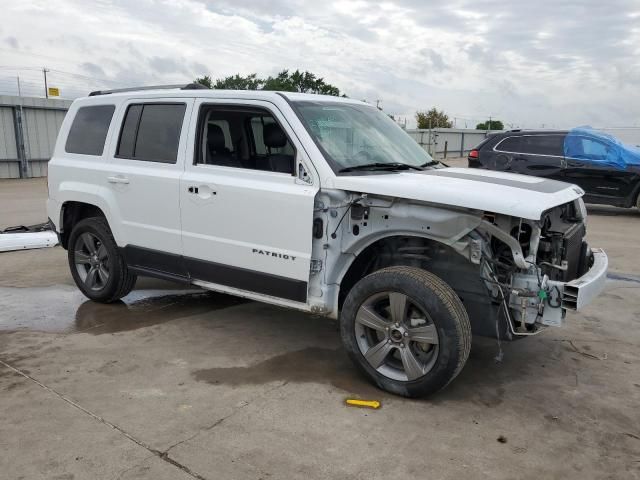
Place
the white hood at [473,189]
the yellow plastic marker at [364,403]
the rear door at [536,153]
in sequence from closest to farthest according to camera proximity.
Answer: the white hood at [473,189], the yellow plastic marker at [364,403], the rear door at [536,153]

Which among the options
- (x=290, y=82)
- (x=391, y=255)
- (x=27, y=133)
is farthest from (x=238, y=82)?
(x=391, y=255)

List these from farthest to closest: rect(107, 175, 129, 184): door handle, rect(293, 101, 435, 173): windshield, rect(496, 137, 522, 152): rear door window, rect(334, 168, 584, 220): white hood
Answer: rect(496, 137, 522, 152): rear door window → rect(107, 175, 129, 184): door handle → rect(293, 101, 435, 173): windshield → rect(334, 168, 584, 220): white hood

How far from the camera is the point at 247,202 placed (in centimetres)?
425

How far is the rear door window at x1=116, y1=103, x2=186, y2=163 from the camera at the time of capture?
4793mm

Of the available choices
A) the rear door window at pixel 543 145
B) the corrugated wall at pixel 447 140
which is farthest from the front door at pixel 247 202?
the corrugated wall at pixel 447 140

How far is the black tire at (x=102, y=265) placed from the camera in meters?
5.42

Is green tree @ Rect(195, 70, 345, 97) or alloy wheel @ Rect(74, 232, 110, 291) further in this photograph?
green tree @ Rect(195, 70, 345, 97)

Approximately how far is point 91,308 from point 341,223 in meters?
3.00

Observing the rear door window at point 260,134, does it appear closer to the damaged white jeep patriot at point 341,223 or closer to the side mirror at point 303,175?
the damaged white jeep patriot at point 341,223

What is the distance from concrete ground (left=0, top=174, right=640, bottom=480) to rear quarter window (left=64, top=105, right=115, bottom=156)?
1563 mm

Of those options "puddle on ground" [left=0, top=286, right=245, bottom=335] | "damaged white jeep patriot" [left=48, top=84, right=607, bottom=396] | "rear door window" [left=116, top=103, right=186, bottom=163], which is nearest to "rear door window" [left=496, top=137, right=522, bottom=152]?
"damaged white jeep patriot" [left=48, top=84, right=607, bottom=396]

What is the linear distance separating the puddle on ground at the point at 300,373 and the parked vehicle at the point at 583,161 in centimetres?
839

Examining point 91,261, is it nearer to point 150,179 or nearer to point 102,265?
point 102,265

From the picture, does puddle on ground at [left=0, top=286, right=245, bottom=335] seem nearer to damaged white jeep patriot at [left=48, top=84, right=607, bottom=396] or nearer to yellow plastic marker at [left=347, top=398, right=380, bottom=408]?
damaged white jeep patriot at [left=48, top=84, right=607, bottom=396]
